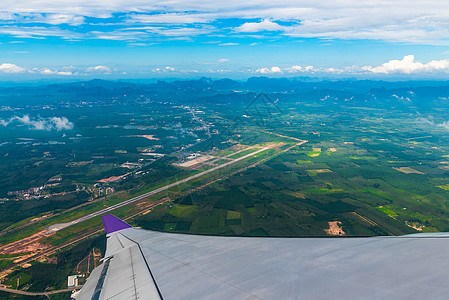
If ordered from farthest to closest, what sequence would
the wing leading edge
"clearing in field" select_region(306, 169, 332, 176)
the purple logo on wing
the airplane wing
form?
"clearing in field" select_region(306, 169, 332, 176)
the purple logo on wing
the wing leading edge
the airplane wing

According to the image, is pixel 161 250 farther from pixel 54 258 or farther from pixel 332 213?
pixel 332 213

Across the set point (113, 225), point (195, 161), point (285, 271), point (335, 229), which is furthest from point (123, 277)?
point (195, 161)

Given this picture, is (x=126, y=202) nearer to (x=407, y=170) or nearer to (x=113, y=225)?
(x=113, y=225)

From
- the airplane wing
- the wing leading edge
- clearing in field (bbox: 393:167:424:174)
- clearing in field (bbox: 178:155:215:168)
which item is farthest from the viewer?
clearing in field (bbox: 178:155:215:168)

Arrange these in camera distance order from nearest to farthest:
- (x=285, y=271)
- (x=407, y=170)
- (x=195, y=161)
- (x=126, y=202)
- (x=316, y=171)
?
(x=285, y=271)
(x=126, y=202)
(x=316, y=171)
(x=407, y=170)
(x=195, y=161)

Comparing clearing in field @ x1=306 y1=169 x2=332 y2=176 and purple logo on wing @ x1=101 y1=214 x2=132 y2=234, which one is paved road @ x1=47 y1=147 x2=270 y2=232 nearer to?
clearing in field @ x1=306 y1=169 x2=332 y2=176

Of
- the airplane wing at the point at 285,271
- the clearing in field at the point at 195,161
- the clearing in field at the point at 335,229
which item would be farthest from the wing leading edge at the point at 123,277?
the clearing in field at the point at 195,161

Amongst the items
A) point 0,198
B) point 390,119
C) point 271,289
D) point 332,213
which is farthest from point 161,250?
point 390,119

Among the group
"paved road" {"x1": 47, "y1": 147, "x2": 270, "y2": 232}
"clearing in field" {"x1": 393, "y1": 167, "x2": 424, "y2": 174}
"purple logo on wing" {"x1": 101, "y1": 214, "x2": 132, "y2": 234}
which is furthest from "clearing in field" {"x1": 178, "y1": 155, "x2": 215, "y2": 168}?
"clearing in field" {"x1": 393, "y1": 167, "x2": 424, "y2": 174}
